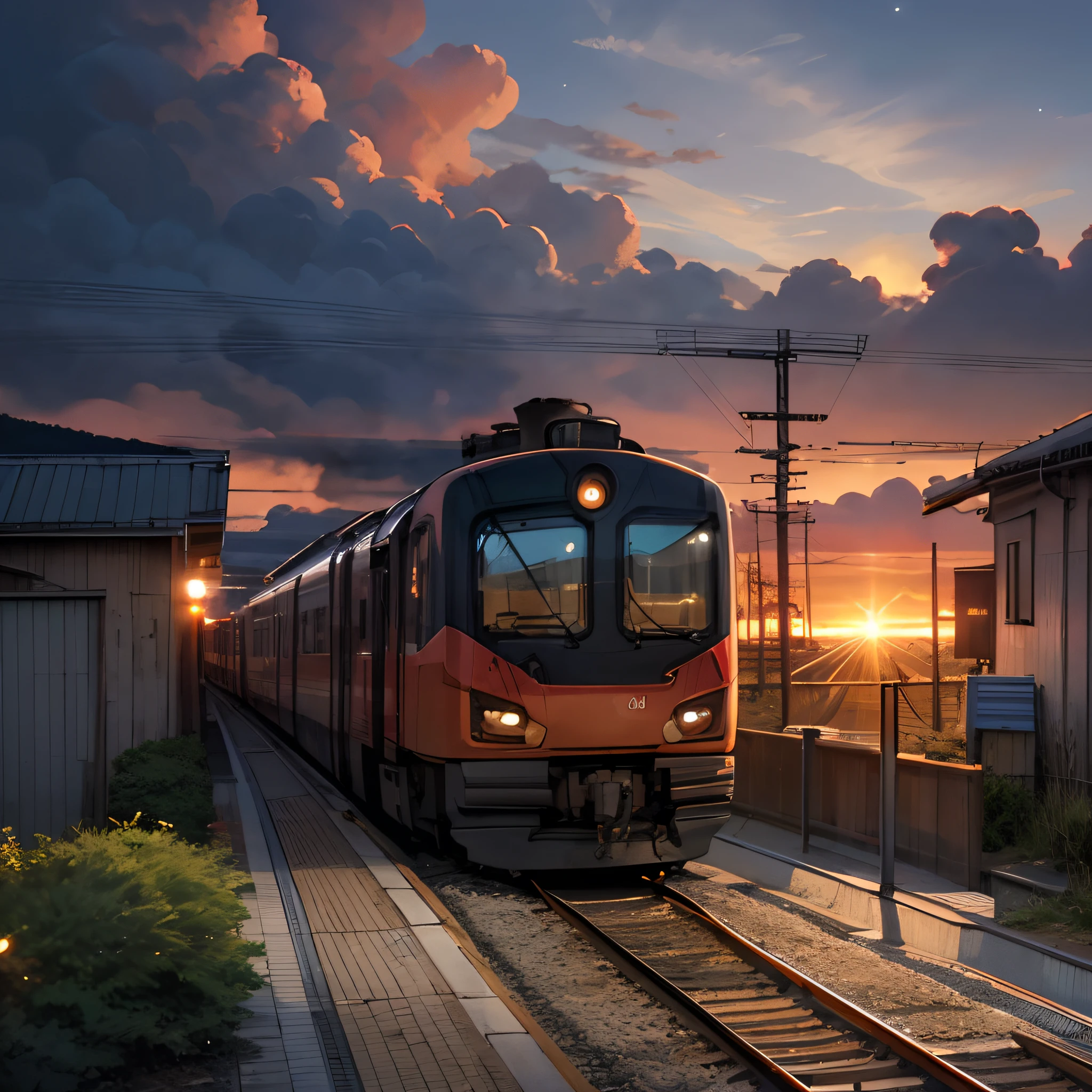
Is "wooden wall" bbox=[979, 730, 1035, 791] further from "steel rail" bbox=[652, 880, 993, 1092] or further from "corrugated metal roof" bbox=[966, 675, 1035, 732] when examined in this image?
"steel rail" bbox=[652, 880, 993, 1092]

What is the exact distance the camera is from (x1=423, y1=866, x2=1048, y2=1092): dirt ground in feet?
19.0

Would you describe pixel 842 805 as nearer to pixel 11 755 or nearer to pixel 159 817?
pixel 159 817

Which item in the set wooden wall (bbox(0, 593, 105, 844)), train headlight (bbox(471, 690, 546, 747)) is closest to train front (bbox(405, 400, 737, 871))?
train headlight (bbox(471, 690, 546, 747))

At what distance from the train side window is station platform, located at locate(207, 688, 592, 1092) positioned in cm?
199

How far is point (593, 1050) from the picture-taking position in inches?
235

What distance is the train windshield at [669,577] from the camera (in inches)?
369

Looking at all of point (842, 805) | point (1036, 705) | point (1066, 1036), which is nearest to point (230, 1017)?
point (1066, 1036)

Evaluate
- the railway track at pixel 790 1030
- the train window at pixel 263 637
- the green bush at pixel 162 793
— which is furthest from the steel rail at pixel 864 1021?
the train window at pixel 263 637

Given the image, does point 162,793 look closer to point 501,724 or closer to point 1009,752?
point 501,724

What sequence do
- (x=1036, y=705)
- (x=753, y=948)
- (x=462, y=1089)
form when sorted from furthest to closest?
1. (x=1036, y=705)
2. (x=753, y=948)
3. (x=462, y=1089)

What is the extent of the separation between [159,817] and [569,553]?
434cm

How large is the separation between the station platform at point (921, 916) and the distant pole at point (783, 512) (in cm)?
1591

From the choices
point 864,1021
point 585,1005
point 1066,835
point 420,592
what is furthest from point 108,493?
point 1066,835

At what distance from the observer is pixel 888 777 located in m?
10.3
